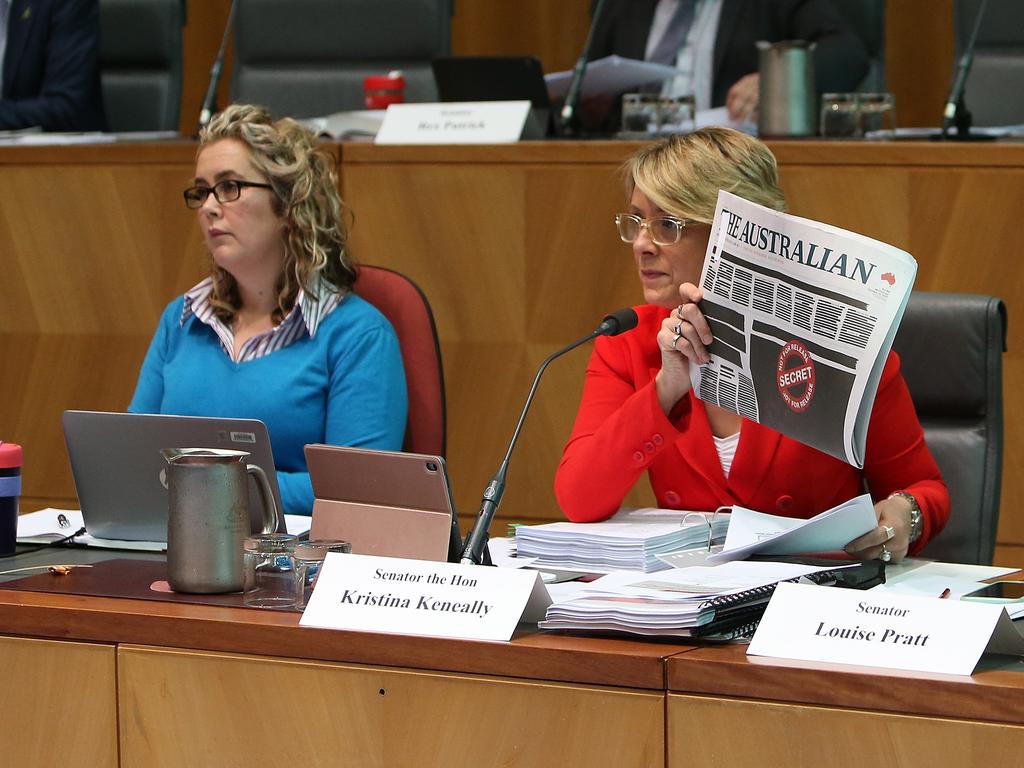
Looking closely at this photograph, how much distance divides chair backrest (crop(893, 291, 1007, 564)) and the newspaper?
1.59 ft

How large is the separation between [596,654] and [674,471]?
72 centimetres

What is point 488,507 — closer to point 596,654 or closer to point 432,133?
point 596,654

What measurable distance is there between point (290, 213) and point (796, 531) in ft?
3.76

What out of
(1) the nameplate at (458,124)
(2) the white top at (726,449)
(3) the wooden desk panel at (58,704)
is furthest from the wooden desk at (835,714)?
(1) the nameplate at (458,124)

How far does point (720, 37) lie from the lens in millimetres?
3447

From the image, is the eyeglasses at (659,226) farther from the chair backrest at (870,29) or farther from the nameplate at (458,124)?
the chair backrest at (870,29)

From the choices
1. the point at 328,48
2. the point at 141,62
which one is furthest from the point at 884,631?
the point at 141,62

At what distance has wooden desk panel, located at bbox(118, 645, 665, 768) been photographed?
48.0 inches

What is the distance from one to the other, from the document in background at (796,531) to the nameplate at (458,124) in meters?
1.40

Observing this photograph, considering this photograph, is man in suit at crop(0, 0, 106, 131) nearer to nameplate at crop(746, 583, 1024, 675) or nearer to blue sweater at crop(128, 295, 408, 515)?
blue sweater at crop(128, 295, 408, 515)

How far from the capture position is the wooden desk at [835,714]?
110 cm

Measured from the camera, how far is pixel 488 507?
1467 mm

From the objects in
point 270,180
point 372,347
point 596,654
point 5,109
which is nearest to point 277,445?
point 372,347

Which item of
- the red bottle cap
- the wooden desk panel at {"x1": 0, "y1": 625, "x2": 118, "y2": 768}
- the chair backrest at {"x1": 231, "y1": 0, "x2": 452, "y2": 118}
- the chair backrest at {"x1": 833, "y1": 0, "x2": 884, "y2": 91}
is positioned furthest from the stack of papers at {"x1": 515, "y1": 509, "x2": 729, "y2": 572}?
the chair backrest at {"x1": 231, "y1": 0, "x2": 452, "y2": 118}
